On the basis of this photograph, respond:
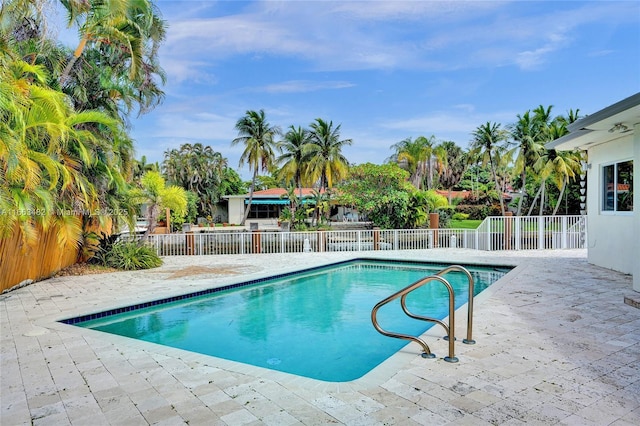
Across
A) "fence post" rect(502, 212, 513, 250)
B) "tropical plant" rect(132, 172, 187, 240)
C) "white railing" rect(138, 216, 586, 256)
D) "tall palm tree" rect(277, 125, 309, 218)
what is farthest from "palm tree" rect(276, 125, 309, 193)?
"fence post" rect(502, 212, 513, 250)

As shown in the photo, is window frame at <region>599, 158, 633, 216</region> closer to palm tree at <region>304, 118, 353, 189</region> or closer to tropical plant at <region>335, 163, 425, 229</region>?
tropical plant at <region>335, 163, 425, 229</region>

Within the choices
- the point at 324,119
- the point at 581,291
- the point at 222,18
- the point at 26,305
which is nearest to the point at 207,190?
the point at 324,119

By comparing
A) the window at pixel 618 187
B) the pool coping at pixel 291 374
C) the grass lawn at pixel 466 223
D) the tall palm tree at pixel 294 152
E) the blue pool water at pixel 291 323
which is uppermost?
the tall palm tree at pixel 294 152

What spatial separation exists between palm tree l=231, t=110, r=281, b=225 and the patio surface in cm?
2195

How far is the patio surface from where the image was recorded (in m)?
3.14

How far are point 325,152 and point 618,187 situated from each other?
17822 millimetres

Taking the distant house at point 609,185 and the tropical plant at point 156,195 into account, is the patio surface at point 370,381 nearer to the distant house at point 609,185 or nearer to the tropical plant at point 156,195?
the distant house at point 609,185

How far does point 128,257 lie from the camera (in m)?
11.8

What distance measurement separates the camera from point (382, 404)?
131 inches

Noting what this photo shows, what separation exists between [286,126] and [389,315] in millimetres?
20920

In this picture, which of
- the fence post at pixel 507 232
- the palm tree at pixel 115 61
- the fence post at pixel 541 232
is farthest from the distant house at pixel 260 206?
the palm tree at pixel 115 61

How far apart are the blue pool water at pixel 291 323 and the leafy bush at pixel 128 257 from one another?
3819mm

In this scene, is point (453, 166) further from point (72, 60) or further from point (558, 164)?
point (72, 60)

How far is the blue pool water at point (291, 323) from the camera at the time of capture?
566cm
